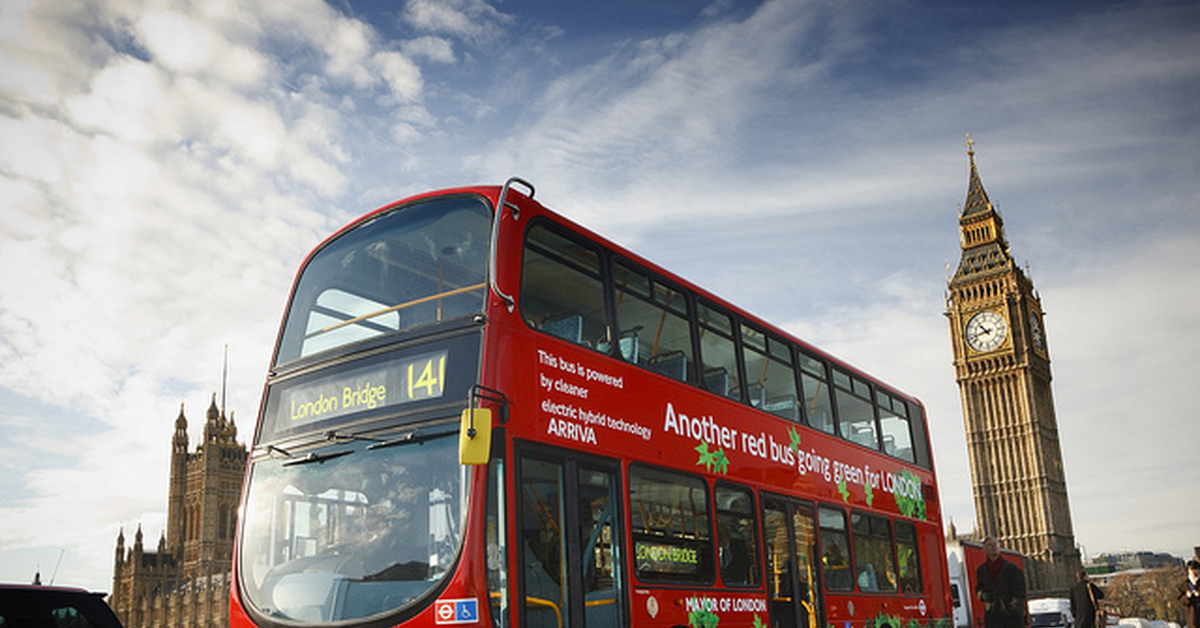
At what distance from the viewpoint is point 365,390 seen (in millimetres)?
6016

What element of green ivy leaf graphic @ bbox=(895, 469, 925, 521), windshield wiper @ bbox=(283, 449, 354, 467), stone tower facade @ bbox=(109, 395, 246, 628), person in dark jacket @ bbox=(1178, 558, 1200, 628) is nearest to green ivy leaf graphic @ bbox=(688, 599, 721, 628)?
windshield wiper @ bbox=(283, 449, 354, 467)

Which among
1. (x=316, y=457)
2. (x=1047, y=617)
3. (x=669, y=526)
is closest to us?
(x=316, y=457)

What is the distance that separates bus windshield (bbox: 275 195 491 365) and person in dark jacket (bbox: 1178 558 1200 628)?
7908mm

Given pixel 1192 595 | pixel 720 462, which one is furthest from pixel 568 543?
pixel 1192 595

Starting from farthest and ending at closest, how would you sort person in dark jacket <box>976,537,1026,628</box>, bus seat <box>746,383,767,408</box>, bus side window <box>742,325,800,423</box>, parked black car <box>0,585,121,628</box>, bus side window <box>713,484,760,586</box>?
person in dark jacket <box>976,537,1026,628</box>
bus side window <box>742,325,800,423</box>
bus seat <box>746,383,767,408</box>
bus side window <box>713,484,760,586</box>
parked black car <box>0,585,121,628</box>

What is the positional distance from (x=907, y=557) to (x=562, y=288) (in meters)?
5.95

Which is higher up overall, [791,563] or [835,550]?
[835,550]

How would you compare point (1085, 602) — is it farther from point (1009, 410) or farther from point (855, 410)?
point (1009, 410)

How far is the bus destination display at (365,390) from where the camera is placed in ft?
19.1

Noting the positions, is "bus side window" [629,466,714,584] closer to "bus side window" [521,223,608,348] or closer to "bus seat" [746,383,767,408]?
"bus side window" [521,223,608,348]

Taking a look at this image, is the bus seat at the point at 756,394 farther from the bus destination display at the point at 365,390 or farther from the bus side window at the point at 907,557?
the bus destination display at the point at 365,390

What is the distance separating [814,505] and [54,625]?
597 cm

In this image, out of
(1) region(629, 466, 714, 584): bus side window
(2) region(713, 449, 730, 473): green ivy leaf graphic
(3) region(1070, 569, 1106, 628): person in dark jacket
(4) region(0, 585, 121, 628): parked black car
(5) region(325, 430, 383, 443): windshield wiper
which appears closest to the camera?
(4) region(0, 585, 121, 628): parked black car

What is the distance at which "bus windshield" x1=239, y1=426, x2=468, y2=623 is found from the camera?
17.5 ft
